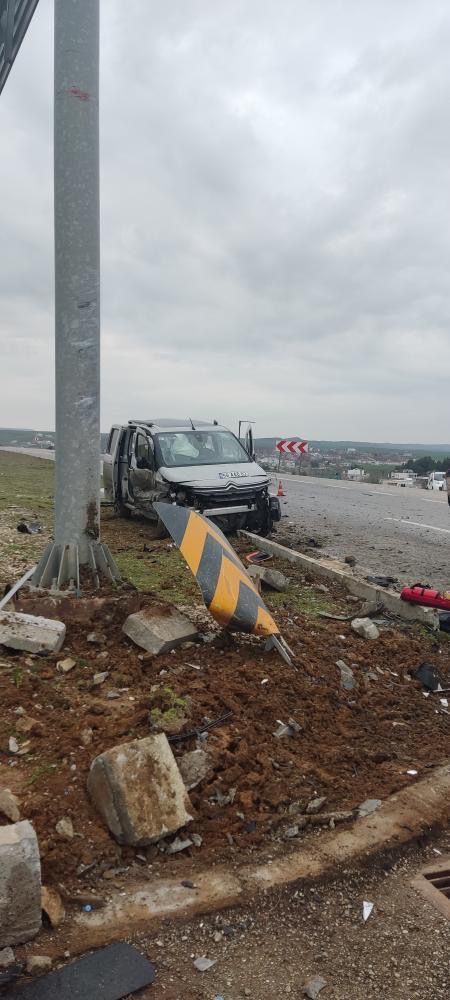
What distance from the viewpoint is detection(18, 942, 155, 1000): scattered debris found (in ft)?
7.20

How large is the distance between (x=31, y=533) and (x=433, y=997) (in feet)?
28.4

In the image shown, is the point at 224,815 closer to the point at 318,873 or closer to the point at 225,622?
the point at 318,873

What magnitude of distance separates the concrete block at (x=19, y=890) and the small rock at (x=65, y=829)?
42 centimetres

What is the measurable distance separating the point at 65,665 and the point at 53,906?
188 centimetres

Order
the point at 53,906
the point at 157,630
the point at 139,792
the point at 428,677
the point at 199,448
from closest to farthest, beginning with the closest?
the point at 53,906 → the point at 139,792 → the point at 157,630 → the point at 428,677 → the point at 199,448

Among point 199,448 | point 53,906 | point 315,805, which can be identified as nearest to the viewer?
point 53,906

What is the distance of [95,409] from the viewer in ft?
18.7

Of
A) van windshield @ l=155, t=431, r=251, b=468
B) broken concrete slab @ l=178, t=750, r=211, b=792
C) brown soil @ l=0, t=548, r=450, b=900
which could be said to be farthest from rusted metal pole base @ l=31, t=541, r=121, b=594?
van windshield @ l=155, t=431, r=251, b=468

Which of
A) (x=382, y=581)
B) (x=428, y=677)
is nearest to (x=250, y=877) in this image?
(x=428, y=677)

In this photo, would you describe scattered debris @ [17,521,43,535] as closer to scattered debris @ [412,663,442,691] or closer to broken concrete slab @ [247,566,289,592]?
broken concrete slab @ [247,566,289,592]

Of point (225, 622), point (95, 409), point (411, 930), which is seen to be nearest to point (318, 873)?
point (411, 930)

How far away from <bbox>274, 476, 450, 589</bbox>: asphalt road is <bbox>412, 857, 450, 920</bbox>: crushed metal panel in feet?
17.4

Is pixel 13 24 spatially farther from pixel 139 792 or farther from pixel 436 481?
pixel 436 481

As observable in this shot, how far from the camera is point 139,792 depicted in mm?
2912
